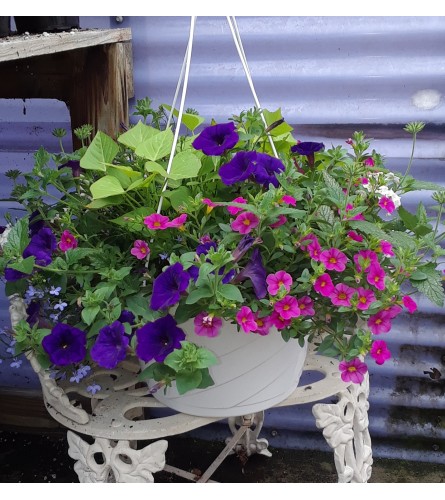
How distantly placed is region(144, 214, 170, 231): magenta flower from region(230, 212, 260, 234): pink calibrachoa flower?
0.13 metres

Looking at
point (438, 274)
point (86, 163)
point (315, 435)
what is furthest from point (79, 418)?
point (315, 435)

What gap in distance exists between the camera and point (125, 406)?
60.1 inches

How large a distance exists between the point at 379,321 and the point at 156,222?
1.50 feet

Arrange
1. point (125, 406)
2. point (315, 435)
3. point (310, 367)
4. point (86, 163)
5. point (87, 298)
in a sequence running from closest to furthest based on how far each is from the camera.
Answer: point (87, 298) < point (86, 163) < point (125, 406) < point (310, 367) < point (315, 435)

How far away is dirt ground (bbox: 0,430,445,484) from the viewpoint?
2.34m

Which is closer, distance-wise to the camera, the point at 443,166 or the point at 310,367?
→ the point at 310,367

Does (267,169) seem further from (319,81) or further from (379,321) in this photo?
(319,81)

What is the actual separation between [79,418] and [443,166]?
1.43 metres

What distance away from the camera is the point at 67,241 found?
4.27 ft

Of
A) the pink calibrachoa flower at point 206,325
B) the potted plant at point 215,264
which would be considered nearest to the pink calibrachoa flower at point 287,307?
the potted plant at point 215,264

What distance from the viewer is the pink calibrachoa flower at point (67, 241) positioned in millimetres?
1301

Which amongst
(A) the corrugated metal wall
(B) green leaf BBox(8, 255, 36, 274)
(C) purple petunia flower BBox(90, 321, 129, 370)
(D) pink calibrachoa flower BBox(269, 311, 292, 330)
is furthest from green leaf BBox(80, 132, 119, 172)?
(A) the corrugated metal wall

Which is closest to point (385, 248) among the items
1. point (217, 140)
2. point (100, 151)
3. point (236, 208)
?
point (236, 208)

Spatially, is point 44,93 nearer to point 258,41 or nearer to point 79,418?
point 258,41
